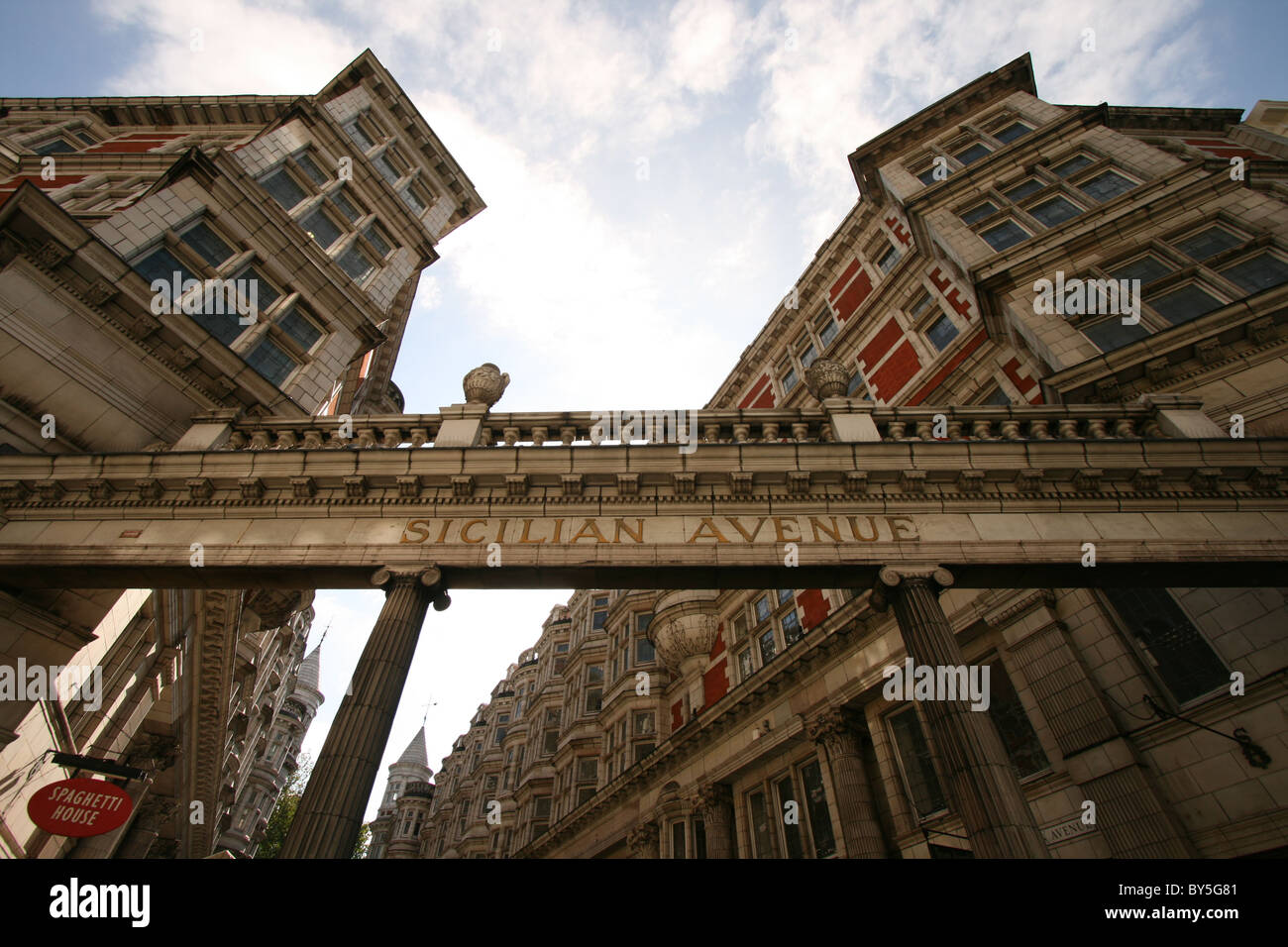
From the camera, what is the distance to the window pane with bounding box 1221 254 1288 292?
43.8 feet

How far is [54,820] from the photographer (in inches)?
368

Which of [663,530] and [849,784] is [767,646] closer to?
[849,784]

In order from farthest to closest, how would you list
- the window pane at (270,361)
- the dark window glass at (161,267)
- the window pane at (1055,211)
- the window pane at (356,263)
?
the window pane at (356,263) → the window pane at (1055,211) → the window pane at (270,361) → the dark window glass at (161,267)

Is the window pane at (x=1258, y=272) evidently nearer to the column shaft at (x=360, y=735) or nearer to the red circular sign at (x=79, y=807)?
the column shaft at (x=360, y=735)

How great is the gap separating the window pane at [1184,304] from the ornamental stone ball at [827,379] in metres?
Answer: 8.20

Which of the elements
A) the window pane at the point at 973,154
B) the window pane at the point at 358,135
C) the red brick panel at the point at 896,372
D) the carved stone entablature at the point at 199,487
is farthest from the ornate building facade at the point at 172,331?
the window pane at the point at 973,154

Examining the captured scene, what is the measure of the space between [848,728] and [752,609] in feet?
24.6

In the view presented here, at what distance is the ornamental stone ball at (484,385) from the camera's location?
12.3 metres

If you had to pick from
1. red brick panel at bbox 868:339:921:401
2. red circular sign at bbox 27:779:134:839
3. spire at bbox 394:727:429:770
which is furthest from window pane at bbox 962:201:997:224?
spire at bbox 394:727:429:770

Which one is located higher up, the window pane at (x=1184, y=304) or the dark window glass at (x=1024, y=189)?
the dark window glass at (x=1024, y=189)

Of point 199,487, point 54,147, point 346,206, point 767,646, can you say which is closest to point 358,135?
point 346,206

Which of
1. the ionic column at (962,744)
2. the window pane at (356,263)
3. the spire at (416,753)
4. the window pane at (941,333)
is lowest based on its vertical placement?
the ionic column at (962,744)

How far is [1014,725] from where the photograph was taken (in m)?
12.5
